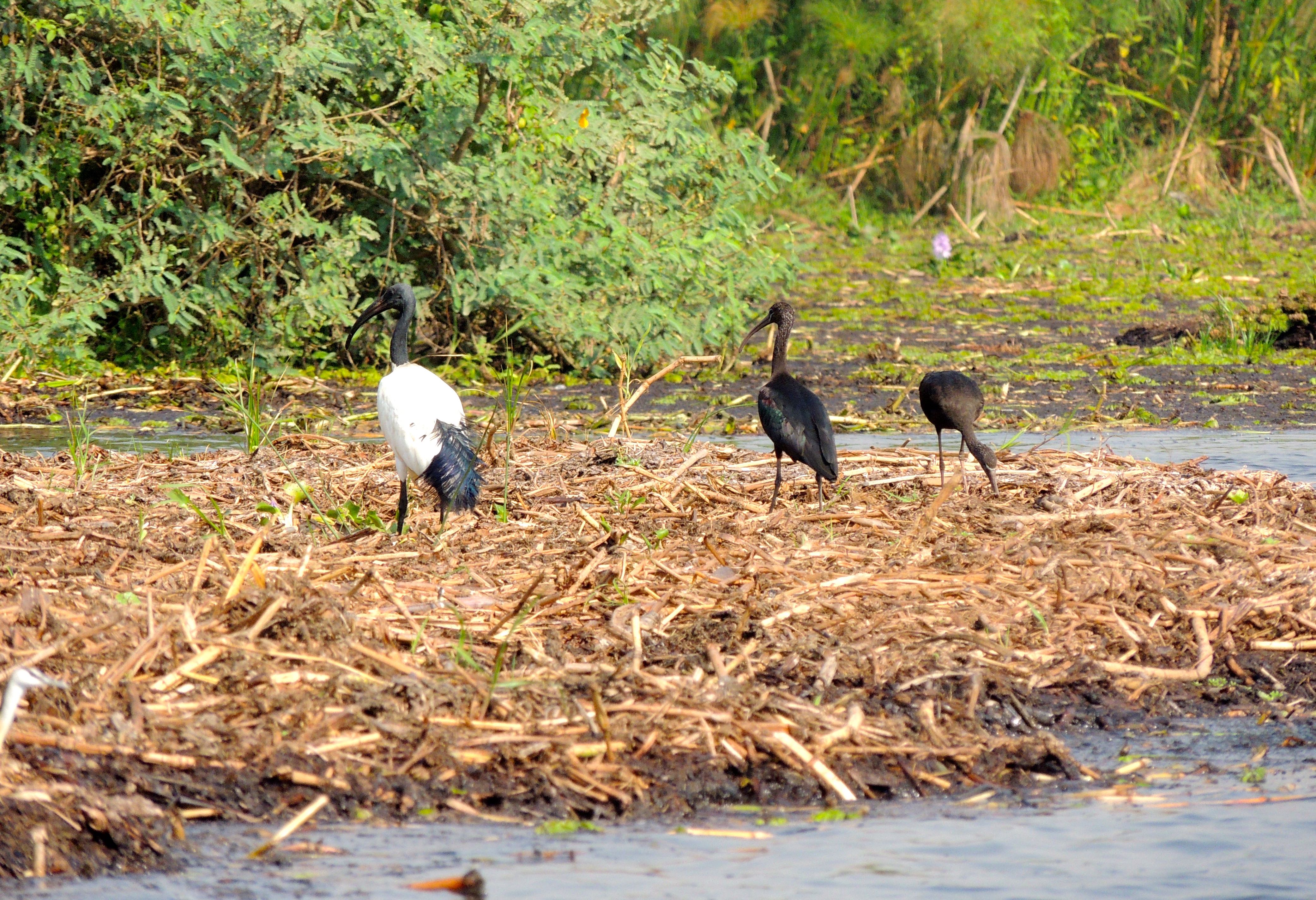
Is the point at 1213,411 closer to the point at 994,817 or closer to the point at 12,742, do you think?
the point at 994,817

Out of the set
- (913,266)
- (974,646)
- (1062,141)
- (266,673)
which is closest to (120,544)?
(266,673)

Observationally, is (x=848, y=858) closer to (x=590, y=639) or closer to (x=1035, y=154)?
(x=590, y=639)

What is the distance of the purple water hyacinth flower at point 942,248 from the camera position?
17094 mm

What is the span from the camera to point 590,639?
4973mm

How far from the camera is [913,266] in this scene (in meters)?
17.3

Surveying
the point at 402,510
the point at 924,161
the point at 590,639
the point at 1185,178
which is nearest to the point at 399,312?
the point at 402,510

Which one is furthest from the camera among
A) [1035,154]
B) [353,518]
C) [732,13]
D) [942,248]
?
[1035,154]

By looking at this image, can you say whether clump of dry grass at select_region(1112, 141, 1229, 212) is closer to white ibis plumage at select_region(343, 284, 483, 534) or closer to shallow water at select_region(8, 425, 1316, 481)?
shallow water at select_region(8, 425, 1316, 481)

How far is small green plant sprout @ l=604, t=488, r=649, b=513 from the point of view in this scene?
6754 mm

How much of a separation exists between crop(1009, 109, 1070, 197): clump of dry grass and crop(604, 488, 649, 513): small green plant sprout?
1405cm

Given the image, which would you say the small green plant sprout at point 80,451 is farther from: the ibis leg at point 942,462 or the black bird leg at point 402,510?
the ibis leg at point 942,462

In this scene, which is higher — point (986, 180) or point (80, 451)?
point (986, 180)

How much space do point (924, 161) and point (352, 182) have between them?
10.5 m

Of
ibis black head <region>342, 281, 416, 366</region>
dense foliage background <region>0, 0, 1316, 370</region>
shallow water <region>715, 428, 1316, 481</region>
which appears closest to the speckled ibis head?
shallow water <region>715, 428, 1316, 481</region>
